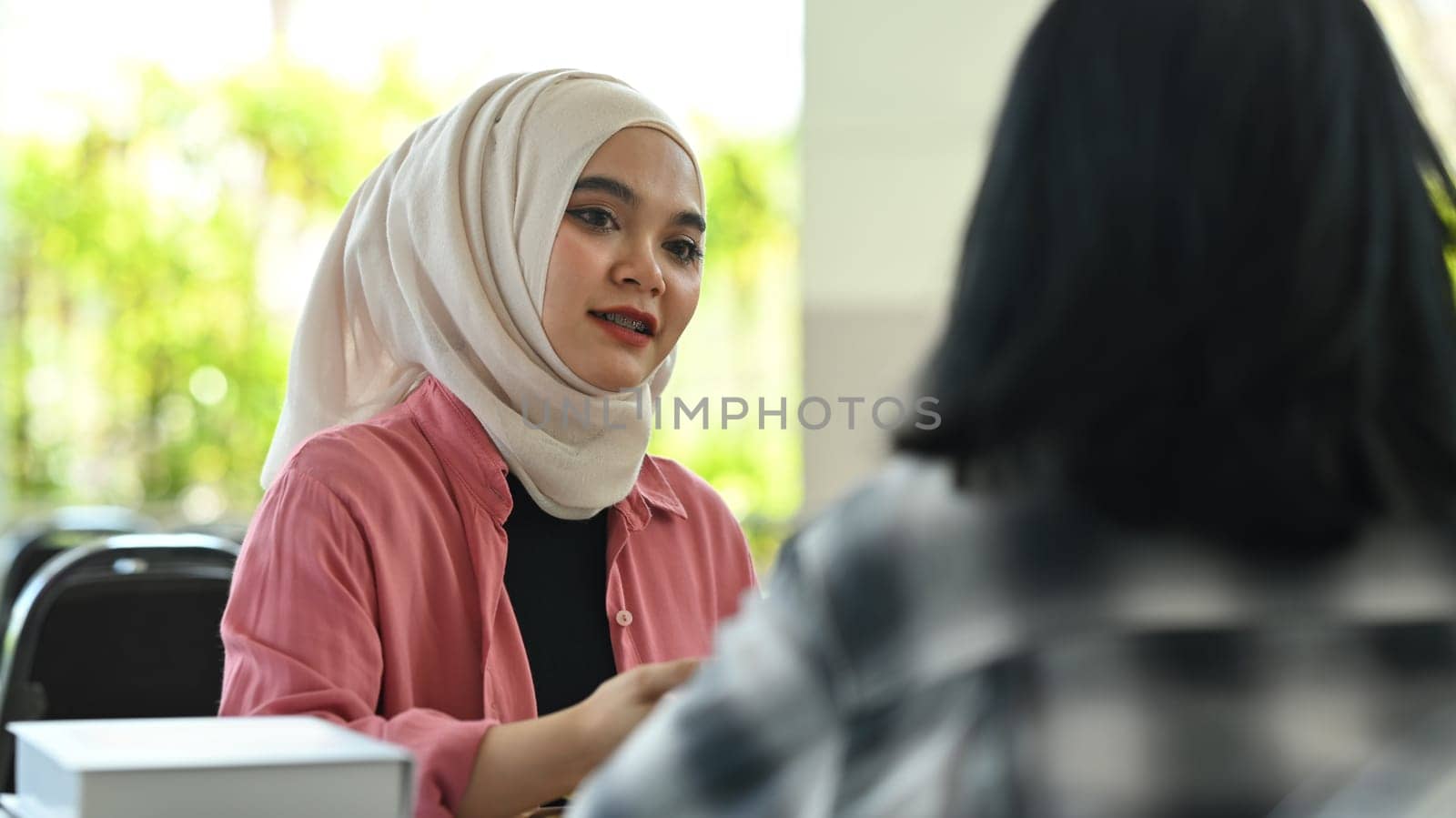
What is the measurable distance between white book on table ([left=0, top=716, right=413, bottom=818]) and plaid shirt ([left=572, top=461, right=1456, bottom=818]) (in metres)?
0.18

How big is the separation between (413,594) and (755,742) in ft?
2.46

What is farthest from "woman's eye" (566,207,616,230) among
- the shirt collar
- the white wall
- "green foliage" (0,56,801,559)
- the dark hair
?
"green foliage" (0,56,801,559)

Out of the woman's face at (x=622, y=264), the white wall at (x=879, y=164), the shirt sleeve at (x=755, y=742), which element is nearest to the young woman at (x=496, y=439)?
the woman's face at (x=622, y=264)

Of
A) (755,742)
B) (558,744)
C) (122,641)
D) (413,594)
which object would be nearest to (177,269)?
(122,641)

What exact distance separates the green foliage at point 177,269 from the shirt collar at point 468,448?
3614mm

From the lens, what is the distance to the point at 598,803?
0.72m

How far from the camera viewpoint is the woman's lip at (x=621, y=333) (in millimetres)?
1652

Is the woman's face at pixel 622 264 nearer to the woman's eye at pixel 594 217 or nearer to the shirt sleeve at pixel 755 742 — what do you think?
the woman's eye at pixel 594 217

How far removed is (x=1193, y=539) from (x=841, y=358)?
2.74 metres

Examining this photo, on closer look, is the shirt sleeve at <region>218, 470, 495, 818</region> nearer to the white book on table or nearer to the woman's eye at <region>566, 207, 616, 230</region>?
the white book on table

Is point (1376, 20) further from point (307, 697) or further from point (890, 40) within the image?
point (890, 40)

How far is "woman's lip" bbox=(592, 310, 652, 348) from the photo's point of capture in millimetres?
1652

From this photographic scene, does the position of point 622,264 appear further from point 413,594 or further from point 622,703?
point 622,703

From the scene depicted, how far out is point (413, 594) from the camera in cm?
A: 139
